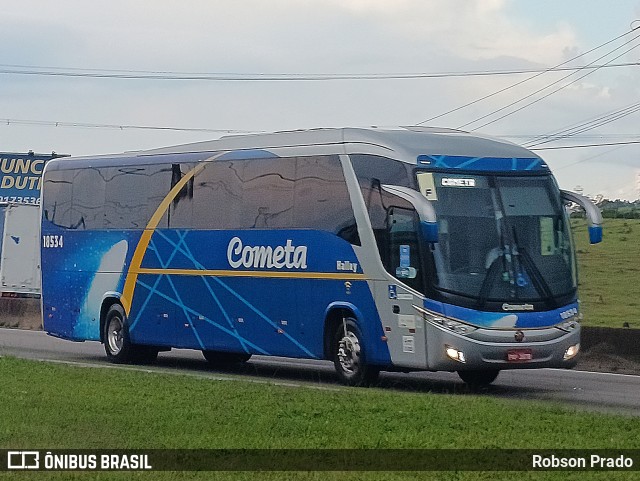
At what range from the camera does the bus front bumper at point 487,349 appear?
1798cm

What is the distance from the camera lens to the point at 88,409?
14.4 metres

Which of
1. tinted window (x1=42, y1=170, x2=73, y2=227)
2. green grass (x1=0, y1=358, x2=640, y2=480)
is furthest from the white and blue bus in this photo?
green grass (x1=0, y1=358, x2=640, y2=480)

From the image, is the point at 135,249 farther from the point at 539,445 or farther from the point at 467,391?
the point at 539,445

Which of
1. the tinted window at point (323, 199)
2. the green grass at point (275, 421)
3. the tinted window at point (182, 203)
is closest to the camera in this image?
the green grass at point (275, 421)

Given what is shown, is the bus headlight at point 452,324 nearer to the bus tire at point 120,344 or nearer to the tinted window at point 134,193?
the tinted window at point 134,193

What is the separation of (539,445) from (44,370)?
953 centimetres

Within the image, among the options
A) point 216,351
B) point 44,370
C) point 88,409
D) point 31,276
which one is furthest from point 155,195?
point 31,276

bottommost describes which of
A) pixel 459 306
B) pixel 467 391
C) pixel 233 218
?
pixel 467 391

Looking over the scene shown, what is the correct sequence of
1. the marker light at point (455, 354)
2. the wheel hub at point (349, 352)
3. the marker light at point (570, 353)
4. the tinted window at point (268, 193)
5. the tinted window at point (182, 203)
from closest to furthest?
the marker light at point (455, 354)
the marker light at point (570, 353)
the wheel hub at point (349, 352)
the tinted window at point (268, 193)
the tinted window at point (182, 203)

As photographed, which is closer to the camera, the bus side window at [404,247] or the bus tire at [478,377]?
the bus side window at [404,247]

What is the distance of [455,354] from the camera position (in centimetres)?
1800

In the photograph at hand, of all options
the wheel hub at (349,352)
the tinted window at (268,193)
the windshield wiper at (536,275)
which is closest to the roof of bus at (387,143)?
the tinted window at (268,193)

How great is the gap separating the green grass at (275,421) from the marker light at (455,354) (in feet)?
5.34

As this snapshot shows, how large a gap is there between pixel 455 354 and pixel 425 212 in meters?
1.90
